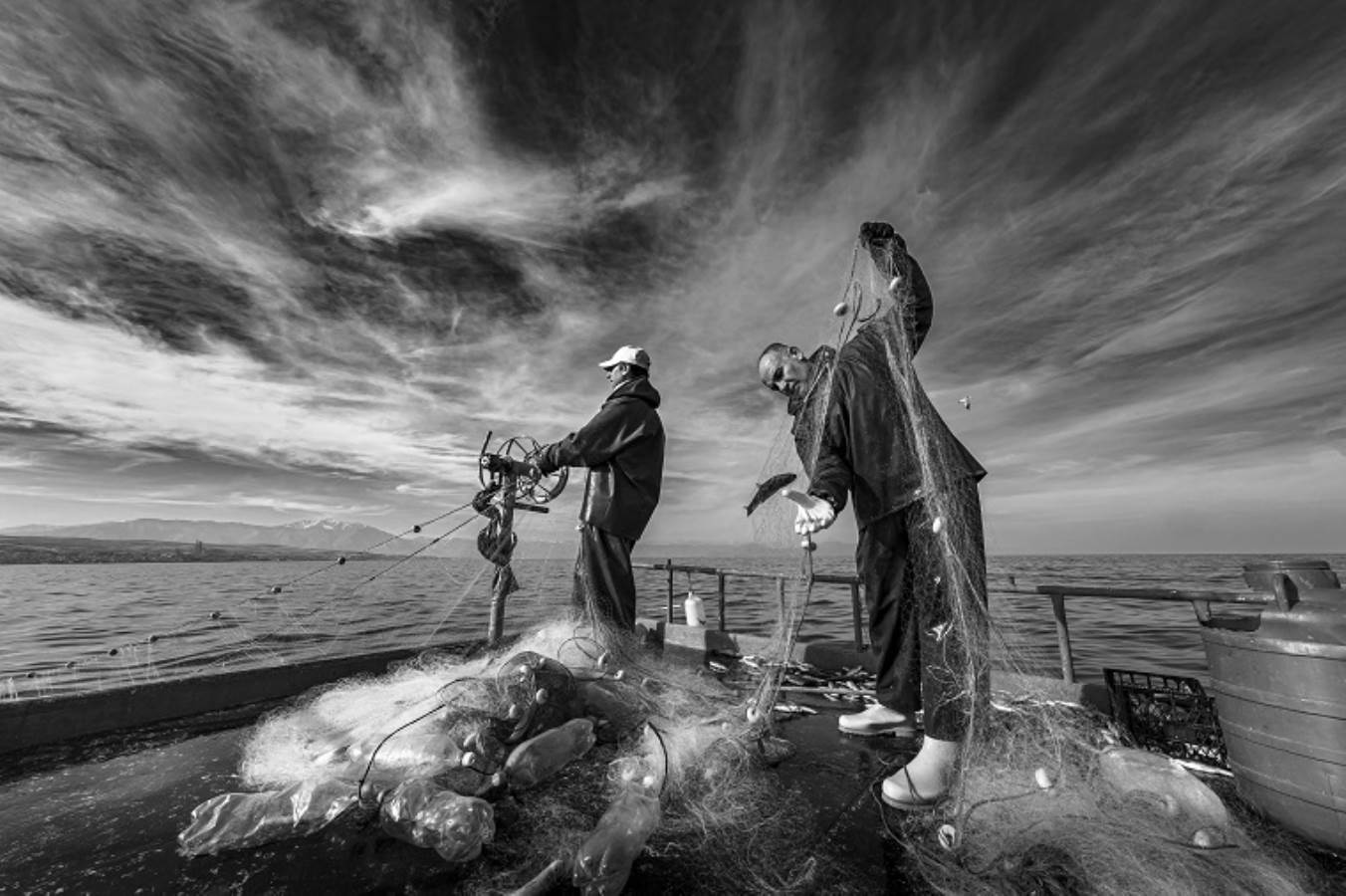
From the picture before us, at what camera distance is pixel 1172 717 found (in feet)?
10.6

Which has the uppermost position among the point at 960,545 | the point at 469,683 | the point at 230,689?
the point at 960,545

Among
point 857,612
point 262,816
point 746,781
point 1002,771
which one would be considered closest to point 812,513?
point 746,781

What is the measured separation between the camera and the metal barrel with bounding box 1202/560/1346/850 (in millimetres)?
2047

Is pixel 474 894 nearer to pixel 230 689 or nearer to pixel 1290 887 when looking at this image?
pixel 1290 887

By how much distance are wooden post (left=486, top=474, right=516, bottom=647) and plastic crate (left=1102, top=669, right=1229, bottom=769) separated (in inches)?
210

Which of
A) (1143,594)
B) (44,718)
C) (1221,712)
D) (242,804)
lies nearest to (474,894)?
(242,804)

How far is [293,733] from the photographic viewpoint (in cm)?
344

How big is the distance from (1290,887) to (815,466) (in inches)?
89.0

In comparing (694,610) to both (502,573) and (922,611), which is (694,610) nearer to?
(502,573)

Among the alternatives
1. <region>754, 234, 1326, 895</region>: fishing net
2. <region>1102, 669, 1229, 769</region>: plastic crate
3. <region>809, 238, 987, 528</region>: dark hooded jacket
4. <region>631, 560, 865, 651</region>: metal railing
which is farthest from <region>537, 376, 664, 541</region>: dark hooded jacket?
<region>1102, 669, 1229, 769</region>: plastic crate

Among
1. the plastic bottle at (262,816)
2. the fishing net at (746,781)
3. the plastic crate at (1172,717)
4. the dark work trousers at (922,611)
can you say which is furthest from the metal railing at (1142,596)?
the plastic bottle at (262,816)

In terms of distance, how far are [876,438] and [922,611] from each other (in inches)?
37.2

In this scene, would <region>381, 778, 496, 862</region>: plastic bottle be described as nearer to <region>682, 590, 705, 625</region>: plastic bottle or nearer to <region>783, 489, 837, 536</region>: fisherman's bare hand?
<region>783, 489, 837, 536</region>: fisherman's bare hand

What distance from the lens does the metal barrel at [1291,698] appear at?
6.72 ft
